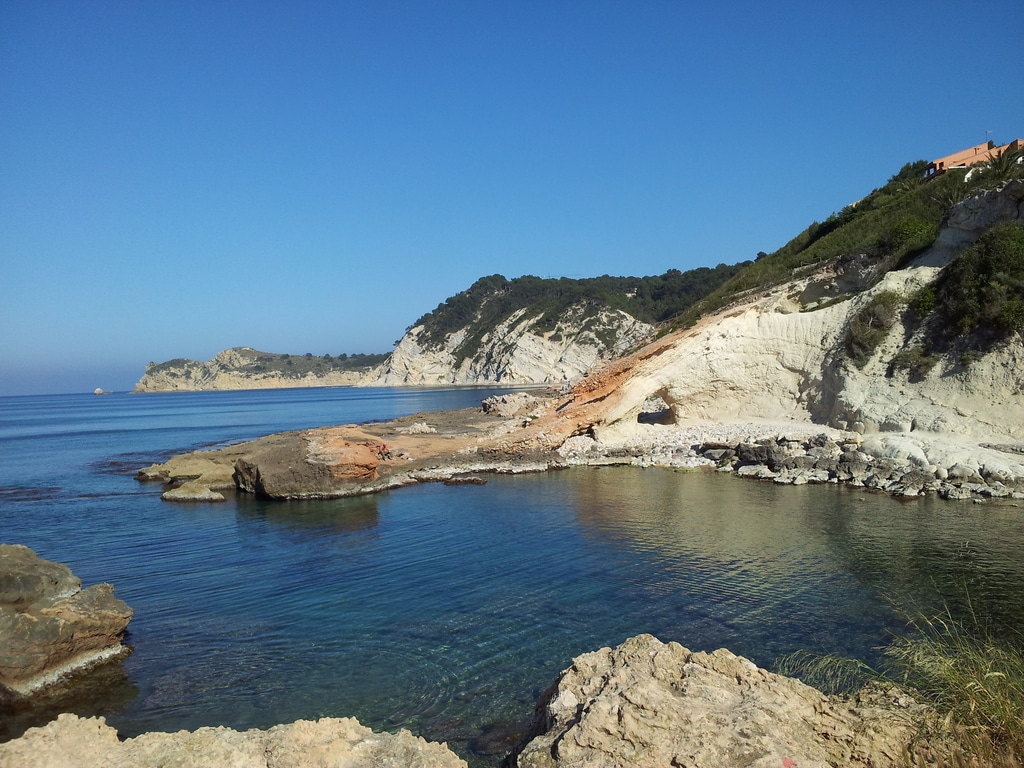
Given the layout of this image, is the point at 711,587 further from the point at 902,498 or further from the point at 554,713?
the point at 902,498

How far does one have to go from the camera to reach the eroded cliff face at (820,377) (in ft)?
65.4

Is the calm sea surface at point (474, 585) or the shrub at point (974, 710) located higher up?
the shrub at point (974, 710)

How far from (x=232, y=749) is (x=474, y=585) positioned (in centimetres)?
759

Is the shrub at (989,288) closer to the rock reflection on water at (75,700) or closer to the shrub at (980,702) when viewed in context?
the shrub at (980,702)

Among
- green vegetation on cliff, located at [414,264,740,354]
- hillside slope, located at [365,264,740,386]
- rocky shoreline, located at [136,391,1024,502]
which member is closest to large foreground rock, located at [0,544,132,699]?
rocky shoreline, located at [136,391,1024,502]

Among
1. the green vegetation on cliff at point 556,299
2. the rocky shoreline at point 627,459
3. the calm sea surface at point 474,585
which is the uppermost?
the green vegetation on cliff at point 556,299

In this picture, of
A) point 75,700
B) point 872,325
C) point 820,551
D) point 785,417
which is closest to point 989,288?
point 872,325

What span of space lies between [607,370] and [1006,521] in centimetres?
1646

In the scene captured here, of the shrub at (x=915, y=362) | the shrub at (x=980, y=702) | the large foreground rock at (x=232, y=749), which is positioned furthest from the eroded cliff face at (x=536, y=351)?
the large foreground rock at (x=232, y=749)

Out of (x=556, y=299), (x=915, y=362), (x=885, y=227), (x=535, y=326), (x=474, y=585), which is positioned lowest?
(x=474, y=585)

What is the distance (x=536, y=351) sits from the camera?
4158 inches

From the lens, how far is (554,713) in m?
5.35

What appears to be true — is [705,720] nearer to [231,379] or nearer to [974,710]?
[974,710]

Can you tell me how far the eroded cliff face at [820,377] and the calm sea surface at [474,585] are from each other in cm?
482
